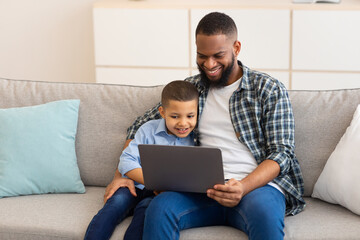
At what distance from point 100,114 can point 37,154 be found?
1.08ft

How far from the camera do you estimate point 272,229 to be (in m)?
1.80

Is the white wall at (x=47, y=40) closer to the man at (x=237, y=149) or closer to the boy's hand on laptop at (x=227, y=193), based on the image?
the man at (x=237, y=149)

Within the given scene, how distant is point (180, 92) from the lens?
2.13m

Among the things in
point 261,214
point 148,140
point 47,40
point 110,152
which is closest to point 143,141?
point 148,140

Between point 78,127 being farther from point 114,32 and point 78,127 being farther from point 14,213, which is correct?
point 114,32

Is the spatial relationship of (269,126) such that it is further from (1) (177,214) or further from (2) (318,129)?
(1) (177,214)

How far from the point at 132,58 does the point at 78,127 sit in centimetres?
175

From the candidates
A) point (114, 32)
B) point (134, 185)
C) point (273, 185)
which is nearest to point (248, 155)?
point (273, 185)

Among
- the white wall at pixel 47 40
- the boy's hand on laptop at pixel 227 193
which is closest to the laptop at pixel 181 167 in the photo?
the boy's hand on laptop at pixel 227 193

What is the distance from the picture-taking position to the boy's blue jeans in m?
1.96

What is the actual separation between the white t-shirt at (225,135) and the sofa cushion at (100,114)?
282 millimetres

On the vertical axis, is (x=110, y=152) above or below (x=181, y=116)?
below

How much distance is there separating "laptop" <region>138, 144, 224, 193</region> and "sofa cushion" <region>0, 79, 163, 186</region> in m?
0.46

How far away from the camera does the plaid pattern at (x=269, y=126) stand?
209cm
